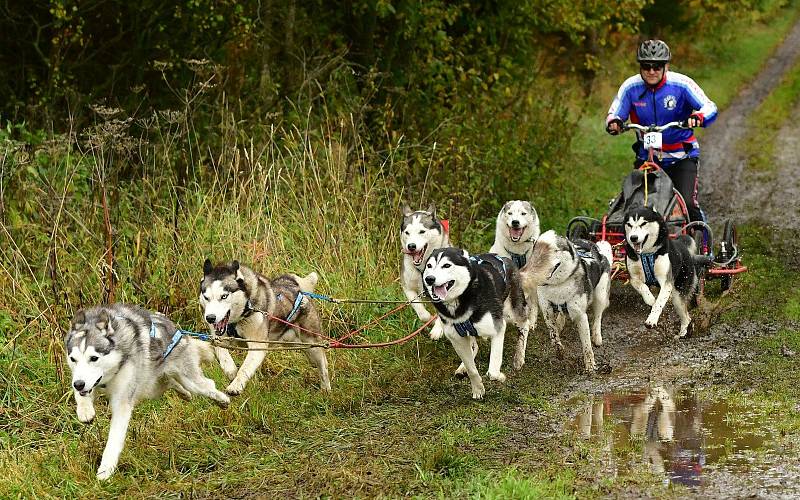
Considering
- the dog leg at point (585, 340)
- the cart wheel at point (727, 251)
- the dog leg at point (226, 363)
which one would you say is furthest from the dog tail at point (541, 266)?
the cart wheel at point (727, 251)

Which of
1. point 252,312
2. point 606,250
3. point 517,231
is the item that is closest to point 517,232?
point 517,231

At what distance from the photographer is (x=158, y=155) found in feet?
27.5

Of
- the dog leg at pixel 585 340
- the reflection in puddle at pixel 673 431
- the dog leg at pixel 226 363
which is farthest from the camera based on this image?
the dog leg at pixel 585 340

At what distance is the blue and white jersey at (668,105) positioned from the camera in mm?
8500

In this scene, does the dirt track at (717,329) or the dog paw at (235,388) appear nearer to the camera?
the dirt track at (717,329)

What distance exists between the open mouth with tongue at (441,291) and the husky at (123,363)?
50.0 inches

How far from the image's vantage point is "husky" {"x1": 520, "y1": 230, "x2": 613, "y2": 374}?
6.83 meters

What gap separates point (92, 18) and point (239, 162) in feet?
12.4

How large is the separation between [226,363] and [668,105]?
4.35 meters

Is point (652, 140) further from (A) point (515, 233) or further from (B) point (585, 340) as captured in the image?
(B) point (585, 340)

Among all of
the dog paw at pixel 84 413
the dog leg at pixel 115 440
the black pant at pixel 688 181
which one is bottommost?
the dog leg at pixel 115 440

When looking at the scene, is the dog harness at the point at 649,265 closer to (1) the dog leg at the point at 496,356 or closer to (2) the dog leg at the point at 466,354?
(1) the dog leg at the point at 496,356

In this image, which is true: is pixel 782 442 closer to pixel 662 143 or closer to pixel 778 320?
pixel 778 320

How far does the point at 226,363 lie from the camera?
237 inches
